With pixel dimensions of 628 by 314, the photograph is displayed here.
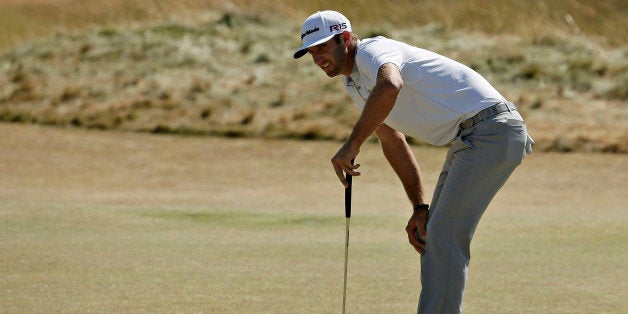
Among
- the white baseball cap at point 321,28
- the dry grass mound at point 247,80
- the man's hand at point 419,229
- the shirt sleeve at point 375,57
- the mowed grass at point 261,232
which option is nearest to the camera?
the shirt sleeve at point 375,57

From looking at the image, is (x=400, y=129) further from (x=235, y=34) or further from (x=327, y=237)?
(x=235, y=34)

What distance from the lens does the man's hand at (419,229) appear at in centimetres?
517

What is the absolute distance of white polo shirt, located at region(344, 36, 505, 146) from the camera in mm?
4754

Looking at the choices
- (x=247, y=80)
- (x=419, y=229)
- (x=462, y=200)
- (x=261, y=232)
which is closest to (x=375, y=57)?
(x=462, y=200)

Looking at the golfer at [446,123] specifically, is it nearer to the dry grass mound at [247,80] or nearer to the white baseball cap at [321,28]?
the white baseball cap at [321,28]

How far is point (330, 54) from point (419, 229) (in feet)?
2.97

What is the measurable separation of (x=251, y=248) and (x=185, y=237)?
2.48 ft

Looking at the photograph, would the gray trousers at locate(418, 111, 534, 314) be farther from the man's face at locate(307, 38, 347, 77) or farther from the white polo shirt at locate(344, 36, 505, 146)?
the man's face at locate(307, 38, 347, 77)

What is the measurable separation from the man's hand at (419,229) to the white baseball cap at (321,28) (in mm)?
922

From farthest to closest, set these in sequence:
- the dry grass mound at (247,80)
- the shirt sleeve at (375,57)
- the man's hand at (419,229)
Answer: the dry grass mound at (247,80)
the man's hand at (419,229)
the shirt sleeve at (375,57)

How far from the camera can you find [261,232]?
949cm

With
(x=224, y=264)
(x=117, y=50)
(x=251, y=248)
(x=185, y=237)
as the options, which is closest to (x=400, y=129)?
(x=224, y=264)

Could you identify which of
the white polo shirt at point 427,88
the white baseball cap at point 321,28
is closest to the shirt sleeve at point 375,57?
the white polo shirt at point 427,88

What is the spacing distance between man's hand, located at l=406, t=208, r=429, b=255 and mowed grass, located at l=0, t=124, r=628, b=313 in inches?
37.5
